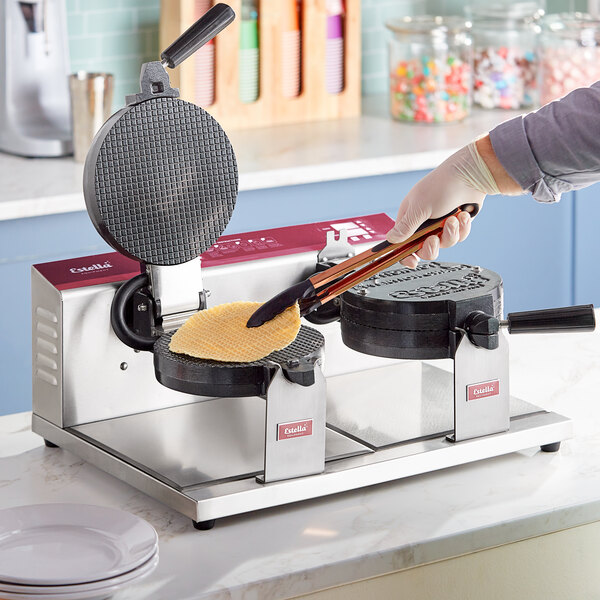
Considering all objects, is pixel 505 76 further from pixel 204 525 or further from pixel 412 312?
pixel 204 525

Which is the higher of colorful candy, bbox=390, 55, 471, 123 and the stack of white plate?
colorful candy, bbox=390, 55, 471, 123

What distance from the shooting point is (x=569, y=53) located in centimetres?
322

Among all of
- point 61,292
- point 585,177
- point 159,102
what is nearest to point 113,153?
point 159,102

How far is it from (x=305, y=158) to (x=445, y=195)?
54.7 inches

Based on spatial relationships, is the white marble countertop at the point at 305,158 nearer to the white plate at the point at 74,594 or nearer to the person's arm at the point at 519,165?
the person's arm at the point at 519,165

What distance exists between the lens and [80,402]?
1412mm

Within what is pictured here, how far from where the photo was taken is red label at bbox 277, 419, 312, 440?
1232 millimetres

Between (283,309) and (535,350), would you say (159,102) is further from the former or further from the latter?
(535,350)

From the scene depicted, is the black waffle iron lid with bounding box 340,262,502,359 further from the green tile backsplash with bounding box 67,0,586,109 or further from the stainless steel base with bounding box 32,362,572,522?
the green tile backsplash with bounding box 67,0,586,109

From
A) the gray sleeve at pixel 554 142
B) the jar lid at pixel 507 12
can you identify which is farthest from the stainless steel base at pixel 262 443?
the jar lid at pixel 507 12

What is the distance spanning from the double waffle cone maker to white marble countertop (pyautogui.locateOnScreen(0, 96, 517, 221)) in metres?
1.11

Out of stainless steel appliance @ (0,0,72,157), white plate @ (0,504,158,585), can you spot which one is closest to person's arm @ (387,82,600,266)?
white plate @ (0,504,158,585)

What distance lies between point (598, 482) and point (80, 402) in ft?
1.96

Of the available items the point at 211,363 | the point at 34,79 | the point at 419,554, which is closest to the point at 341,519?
the point at 419,554
